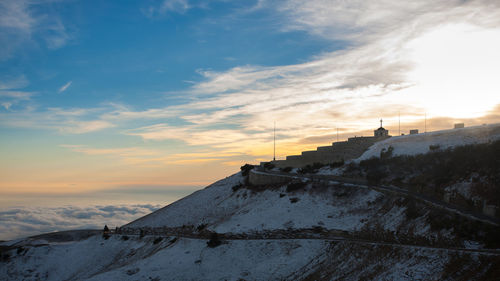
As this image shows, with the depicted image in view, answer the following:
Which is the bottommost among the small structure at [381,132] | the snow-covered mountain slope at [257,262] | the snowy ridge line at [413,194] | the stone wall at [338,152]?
the snow-covered mountain slope at [257,262]

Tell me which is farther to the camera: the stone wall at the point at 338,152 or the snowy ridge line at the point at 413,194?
the stone wall at the point at 338,152

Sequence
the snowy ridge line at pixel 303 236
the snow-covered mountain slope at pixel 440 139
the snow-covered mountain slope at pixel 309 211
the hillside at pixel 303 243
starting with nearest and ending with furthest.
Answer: the hillside at pixel 303 243, the snowy ridge line at pixel 303 236, the snow-covered mountain slope at pixel 309 211, the snow-covered mountain slope at pixel 440 139

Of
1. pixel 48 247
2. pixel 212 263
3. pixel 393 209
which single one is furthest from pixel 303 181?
pixel 48 247

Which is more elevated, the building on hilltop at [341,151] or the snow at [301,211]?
the building on hilltop at [341,151]

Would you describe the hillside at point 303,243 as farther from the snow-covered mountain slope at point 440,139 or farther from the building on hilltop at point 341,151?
the building on hilltop at point 341,151

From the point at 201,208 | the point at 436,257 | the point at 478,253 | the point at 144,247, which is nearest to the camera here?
the point at 478,253

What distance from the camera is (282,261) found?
30.1 m

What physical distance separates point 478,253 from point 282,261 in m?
14.9

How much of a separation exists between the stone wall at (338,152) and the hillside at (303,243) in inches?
331

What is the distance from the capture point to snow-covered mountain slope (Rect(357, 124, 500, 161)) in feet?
146

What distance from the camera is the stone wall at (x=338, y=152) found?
66375mm

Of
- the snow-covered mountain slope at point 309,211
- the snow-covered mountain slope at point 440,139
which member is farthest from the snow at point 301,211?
the snow-covered mountain slope at point 440,139

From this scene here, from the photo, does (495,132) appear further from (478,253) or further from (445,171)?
(478,253)

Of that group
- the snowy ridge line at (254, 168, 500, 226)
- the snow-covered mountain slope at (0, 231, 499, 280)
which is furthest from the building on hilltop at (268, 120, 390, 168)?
the snow-covered mountain slope at (0, 231, 499, 280)
